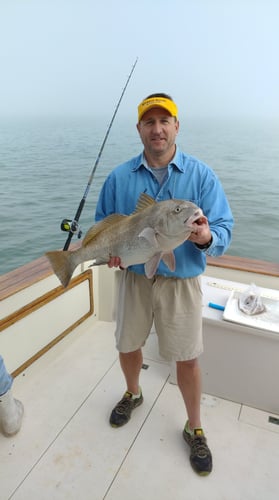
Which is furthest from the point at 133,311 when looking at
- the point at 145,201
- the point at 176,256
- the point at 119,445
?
the point at 119,445

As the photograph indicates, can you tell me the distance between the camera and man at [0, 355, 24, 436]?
6.79ft

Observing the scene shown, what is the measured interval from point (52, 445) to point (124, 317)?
97 centimetres

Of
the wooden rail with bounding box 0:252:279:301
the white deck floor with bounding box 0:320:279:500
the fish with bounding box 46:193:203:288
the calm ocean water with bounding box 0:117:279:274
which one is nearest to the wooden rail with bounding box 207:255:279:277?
the wooden rail with bounding box 0:252:279:301

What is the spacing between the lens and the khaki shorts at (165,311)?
184 cm

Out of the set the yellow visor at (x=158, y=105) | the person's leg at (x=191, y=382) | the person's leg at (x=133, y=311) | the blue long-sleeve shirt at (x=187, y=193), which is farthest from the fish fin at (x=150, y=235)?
the person's leg at (x=191, y=382)

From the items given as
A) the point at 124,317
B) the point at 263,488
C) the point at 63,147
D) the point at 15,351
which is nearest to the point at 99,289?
the point at 15,351

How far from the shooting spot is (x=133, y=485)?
1881 millimetres

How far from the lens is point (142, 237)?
1.61 m

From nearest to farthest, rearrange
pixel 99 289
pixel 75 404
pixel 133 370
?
pixel 133 370
pixel 75 404
pixel 99 289

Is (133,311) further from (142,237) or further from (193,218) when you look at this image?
(193,218)

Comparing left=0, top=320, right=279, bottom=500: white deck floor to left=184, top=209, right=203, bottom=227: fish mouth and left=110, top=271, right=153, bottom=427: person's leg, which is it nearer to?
left=110, top=271, right=153, bottom=427: person's leg

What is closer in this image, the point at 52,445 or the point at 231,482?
the point at 231,482

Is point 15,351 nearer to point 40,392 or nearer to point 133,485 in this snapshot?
point 40,392

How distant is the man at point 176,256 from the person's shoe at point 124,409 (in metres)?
0.42
